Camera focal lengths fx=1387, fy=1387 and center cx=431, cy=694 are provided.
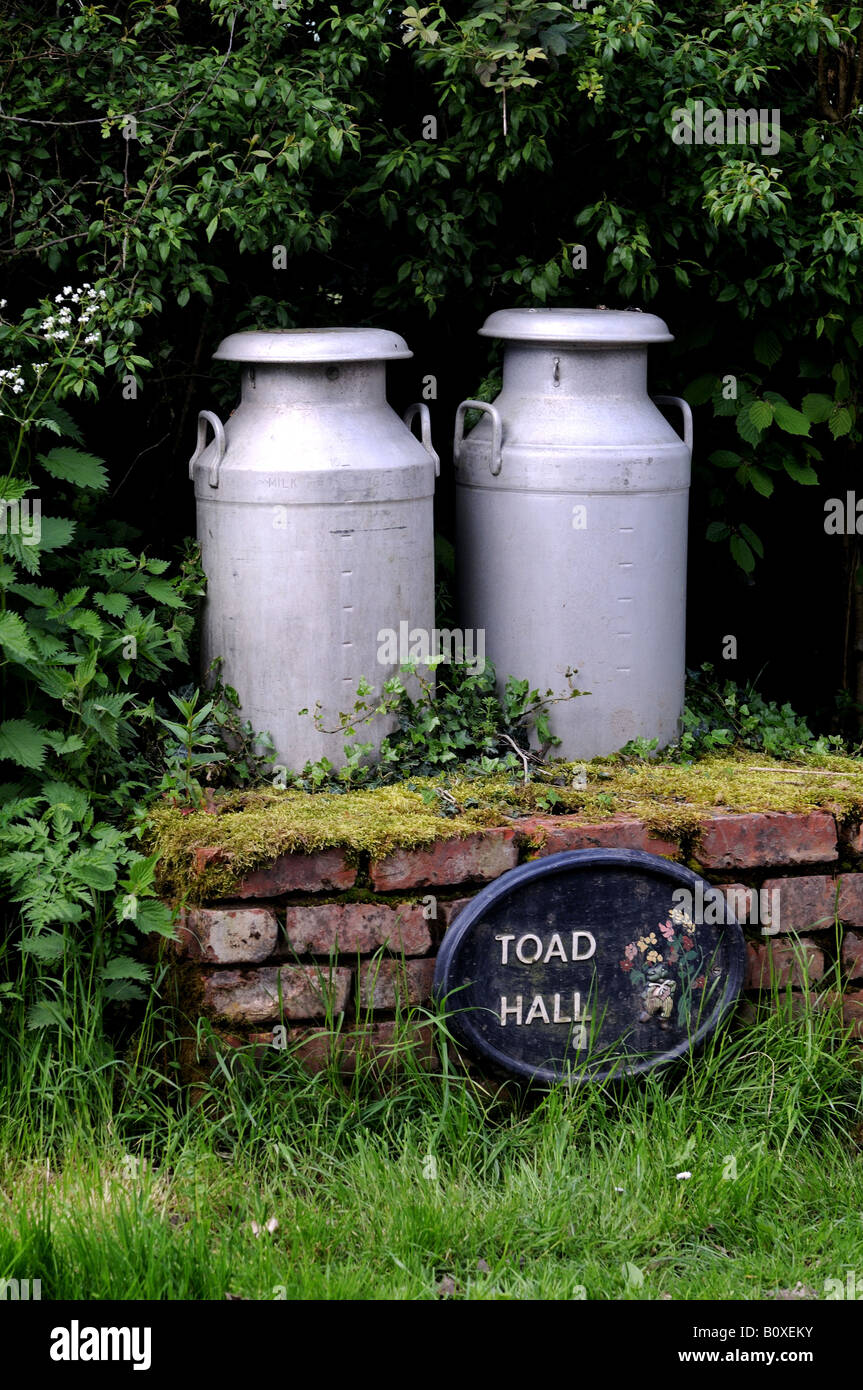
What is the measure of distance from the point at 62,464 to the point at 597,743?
4.54 feet

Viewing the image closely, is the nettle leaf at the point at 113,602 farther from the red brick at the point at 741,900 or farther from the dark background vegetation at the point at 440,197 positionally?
the red brick at the point at 741,900

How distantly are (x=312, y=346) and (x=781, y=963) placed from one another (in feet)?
5.53

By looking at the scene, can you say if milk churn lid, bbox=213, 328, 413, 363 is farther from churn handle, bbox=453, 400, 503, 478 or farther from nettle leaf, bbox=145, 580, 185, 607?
nettle leaf, bbox=145, 580, 185, 607

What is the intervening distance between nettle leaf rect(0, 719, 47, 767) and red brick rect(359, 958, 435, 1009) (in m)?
0.76

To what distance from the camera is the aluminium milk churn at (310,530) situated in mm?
3047

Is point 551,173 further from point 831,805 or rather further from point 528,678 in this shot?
point 831,805

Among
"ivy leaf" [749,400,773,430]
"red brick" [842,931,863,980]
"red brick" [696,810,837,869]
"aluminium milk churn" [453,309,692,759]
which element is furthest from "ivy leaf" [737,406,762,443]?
"red brick" [842,931,863,980]

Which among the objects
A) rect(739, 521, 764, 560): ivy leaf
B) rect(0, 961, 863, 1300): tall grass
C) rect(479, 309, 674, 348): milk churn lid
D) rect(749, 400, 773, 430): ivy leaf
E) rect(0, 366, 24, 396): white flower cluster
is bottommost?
rect(0, 961, 863, 1300): tall grass

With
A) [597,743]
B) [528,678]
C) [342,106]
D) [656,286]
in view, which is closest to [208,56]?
[342,106]

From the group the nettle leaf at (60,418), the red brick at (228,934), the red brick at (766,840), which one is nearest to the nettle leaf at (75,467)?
the nettle leaf at (60,418)

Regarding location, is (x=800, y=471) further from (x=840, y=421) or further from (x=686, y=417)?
(x=686, y=417)

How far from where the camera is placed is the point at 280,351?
10.0 ft

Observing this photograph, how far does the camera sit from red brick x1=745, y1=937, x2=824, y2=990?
9.72 feet

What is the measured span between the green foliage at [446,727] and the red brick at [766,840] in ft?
1.50
